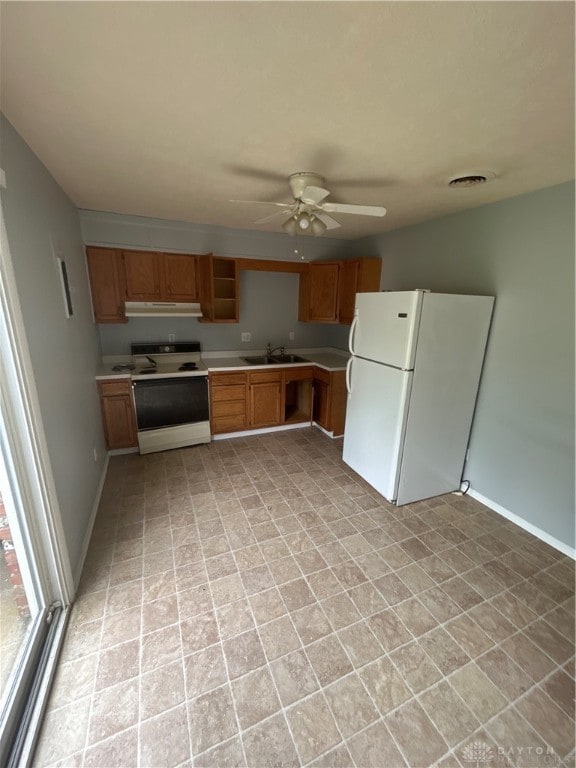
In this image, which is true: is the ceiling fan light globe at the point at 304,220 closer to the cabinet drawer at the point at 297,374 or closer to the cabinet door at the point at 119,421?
the cabinet drawer at the point at 297,374

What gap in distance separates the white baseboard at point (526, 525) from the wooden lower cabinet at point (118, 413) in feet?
11.1

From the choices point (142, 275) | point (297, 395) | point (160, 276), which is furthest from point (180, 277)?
point (297, 395)

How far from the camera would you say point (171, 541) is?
87.1 inches

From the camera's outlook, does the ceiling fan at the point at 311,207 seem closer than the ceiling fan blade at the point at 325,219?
Yes

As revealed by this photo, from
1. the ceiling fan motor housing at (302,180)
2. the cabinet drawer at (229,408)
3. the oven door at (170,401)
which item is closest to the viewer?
the ceiling fan motor housing at (302,180)

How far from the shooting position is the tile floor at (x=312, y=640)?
4.04 ft

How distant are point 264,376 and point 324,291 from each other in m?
1.37

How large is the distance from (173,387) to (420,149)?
284 centimetres

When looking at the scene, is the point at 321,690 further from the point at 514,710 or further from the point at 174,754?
the point at 514,710

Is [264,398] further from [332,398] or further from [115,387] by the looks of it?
[115,387]

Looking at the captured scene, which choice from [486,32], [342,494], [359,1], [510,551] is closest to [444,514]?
[510,551]

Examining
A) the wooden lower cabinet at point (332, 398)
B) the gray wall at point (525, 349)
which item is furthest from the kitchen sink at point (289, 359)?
the gray wall at point (525, 349)

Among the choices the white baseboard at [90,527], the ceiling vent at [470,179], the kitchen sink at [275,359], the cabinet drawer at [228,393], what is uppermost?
the ceiling vent at [470,179]

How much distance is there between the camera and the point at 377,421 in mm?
2715
